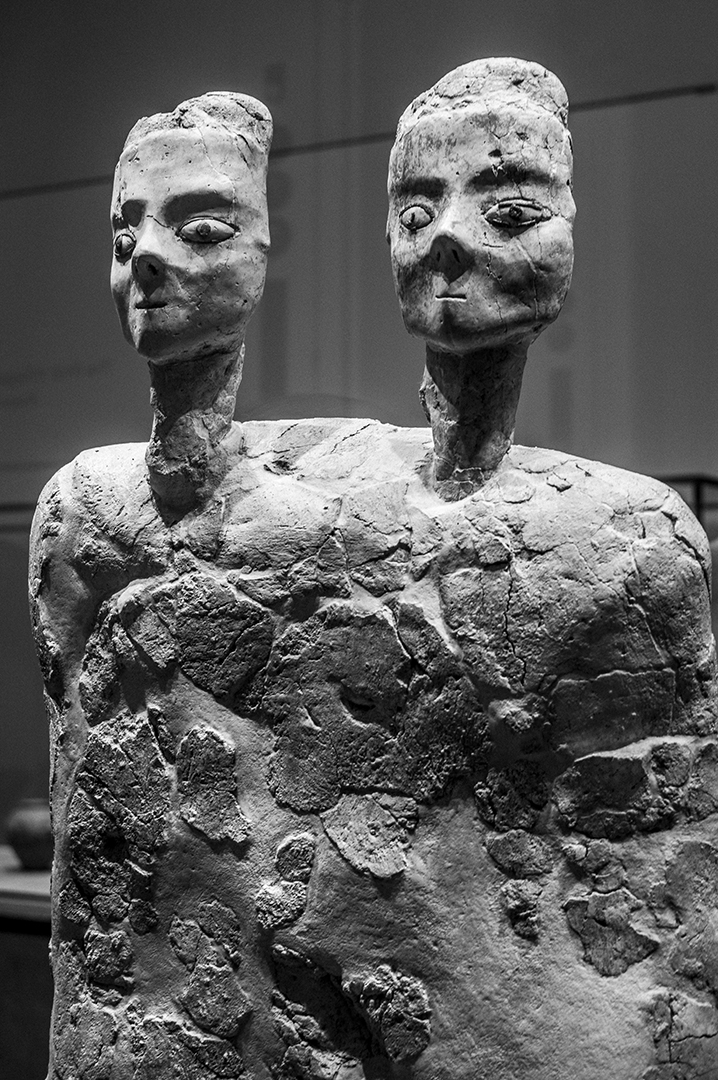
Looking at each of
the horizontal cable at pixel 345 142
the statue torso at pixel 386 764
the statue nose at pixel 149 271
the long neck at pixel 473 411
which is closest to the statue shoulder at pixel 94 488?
the statue torso at pixel 386 764

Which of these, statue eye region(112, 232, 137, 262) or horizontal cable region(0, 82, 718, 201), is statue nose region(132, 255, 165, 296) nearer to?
statue eye region(112, 232, 137, 262)

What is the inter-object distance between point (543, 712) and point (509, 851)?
220 mm

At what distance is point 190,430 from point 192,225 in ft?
1.09

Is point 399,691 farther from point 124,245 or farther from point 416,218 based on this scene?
point 124,245

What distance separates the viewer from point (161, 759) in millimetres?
2633

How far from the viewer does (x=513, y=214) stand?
2307 mm

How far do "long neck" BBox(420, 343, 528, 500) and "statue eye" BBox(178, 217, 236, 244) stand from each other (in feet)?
1.27

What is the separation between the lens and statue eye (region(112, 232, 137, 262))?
255 cm

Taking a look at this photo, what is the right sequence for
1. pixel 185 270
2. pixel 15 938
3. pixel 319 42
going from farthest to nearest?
1. pixel 15 938
2. pixel 319 42
3. pixel 185 270

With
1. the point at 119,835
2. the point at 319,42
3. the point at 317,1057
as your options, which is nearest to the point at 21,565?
the point at 319,42

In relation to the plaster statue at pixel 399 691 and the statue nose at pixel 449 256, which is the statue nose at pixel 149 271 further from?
the statue nose at pixel 449 256

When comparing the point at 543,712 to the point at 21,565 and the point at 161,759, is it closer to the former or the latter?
the point at 161,759

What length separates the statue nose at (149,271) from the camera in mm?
2492

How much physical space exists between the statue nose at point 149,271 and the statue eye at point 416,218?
401 mm
